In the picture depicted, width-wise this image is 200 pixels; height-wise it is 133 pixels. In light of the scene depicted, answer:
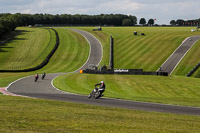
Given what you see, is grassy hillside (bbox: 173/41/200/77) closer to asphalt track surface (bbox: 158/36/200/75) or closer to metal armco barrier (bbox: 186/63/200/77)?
→ metal armco barrier (bbox: 186/63/200/77)

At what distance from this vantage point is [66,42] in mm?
111938

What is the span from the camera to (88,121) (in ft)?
56.0

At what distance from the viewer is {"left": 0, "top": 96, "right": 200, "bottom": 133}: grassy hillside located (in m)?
14.9

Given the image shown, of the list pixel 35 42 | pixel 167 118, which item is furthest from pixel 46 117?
pixel 35 42

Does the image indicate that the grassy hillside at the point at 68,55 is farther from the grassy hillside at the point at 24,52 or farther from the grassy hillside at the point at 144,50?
the grassy hillside at the point at 144,50

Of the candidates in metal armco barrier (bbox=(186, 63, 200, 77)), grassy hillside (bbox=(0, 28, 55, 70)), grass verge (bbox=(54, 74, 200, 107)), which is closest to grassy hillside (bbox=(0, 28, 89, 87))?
grassy hillside (bbox=(0, 28, 55, 70))

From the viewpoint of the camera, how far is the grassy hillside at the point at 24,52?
85831 mm

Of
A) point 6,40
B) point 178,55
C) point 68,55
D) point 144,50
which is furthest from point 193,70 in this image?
point 6,40

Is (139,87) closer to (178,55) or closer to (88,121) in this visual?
(88,121)

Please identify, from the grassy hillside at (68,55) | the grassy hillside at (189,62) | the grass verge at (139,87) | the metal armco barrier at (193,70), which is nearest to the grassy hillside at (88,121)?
the grass verge at (139,87)

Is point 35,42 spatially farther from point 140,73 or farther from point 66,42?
point 140,73

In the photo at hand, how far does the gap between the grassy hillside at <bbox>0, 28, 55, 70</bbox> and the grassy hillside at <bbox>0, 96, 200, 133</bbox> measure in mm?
62881

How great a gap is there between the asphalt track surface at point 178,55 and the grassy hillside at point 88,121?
5414 centimetres

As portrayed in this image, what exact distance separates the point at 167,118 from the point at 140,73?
4017 cm
